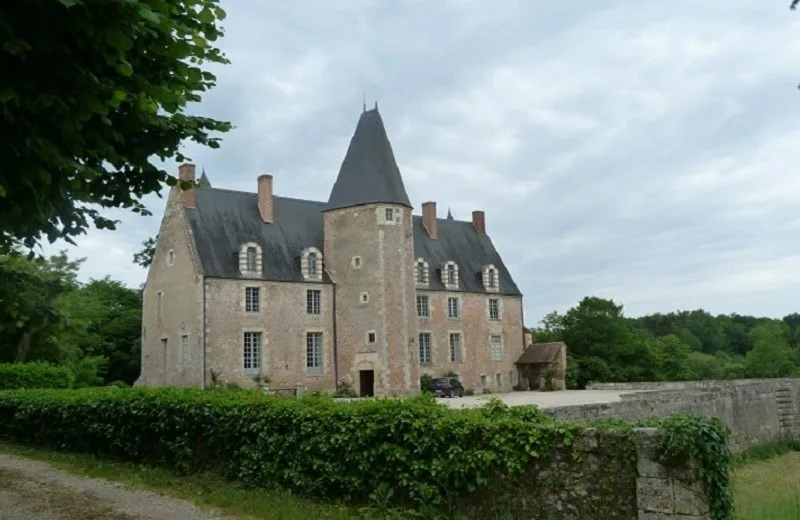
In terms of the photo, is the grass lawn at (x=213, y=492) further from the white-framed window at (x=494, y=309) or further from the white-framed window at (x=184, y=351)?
the white-framed window at (x=494, y=309)

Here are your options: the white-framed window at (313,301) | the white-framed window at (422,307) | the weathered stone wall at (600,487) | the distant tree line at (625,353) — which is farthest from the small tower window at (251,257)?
the weathered stone wall at (600,487)

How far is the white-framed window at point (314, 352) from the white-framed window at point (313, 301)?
101 centimetres

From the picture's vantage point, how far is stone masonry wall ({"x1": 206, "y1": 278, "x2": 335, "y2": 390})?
1120 inches

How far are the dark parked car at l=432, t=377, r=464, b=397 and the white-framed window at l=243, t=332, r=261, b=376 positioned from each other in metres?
7.89

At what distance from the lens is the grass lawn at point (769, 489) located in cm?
862

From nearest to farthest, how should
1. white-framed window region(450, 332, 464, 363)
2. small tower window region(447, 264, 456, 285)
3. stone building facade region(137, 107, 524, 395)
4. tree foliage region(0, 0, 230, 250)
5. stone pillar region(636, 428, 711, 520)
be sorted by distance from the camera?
tree foliage region(0, 0, 230, 250)
stone pillar region(636, 428, 711, 520)
stone building facade region(137, 107, 524, 395)
white-framed window region(450, 332, 464, 363)
small tower window region(447, 264, 456, 285)

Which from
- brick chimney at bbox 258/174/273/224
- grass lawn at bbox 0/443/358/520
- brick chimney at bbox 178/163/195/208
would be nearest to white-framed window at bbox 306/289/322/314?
brick chimney at bbox 258/174/273/224

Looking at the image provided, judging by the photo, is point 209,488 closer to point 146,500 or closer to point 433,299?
point 146,500

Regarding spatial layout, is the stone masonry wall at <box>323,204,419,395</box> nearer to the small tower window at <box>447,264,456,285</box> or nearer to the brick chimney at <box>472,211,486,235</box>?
the small tower window at <box>447,264,456,285</box>

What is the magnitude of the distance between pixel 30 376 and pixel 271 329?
1130 centimetres

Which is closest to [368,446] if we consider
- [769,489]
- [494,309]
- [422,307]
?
[769,489]

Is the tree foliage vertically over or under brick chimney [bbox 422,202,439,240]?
under

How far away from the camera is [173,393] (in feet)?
35.4

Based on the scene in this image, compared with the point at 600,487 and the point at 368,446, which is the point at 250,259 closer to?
the point at 368,446
